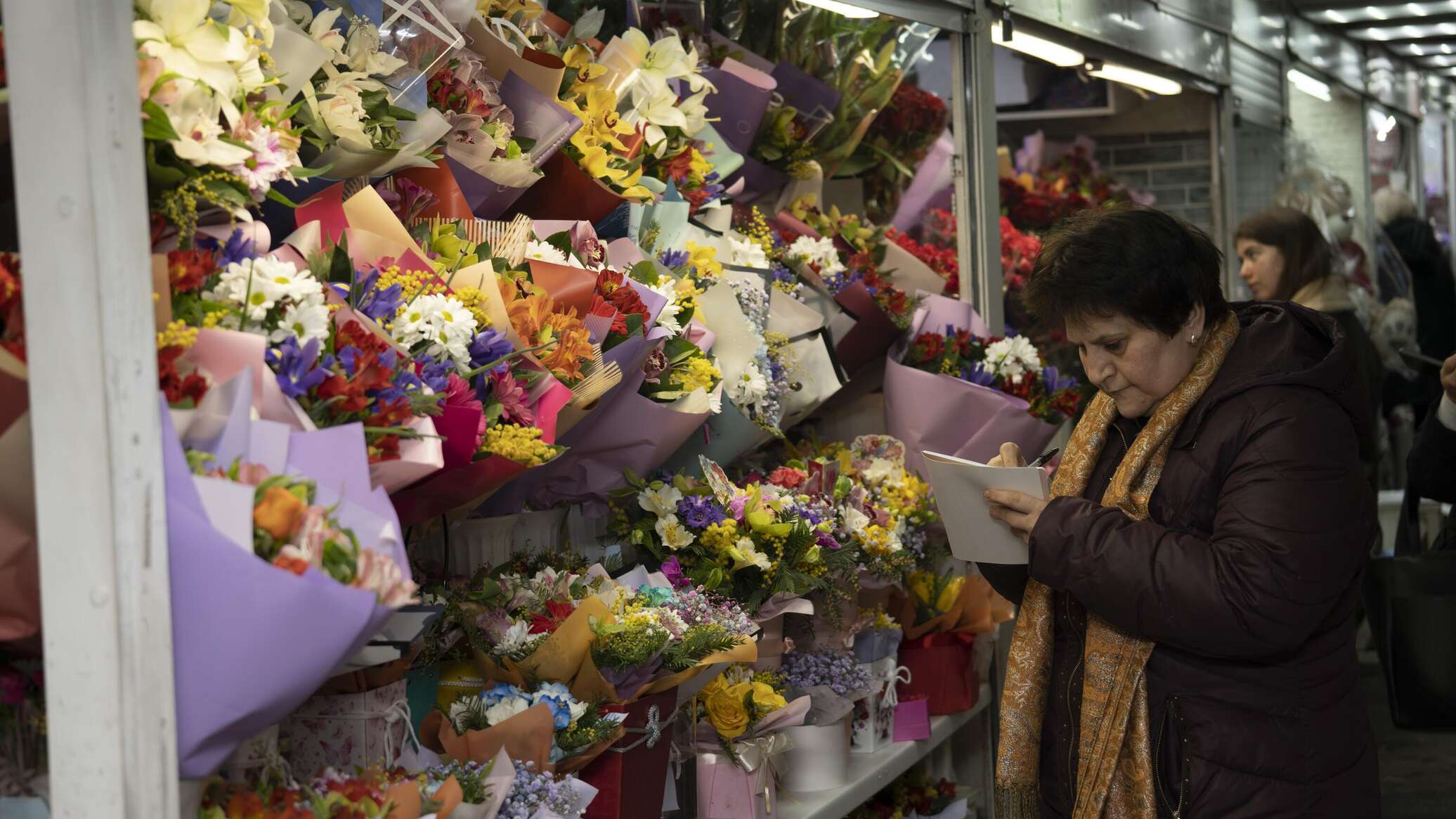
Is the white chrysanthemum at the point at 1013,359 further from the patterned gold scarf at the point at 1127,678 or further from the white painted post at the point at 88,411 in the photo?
the white painted post at the point at 88,411

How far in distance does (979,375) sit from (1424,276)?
581cm

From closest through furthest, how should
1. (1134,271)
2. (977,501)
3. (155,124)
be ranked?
(155,124)
(1134,271)
(977,501)

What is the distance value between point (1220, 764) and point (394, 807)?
116cm

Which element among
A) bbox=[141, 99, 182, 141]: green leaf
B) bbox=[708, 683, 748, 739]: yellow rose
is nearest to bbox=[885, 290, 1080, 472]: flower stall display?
bbox=[708, 683, 748, 739]: yellow rose

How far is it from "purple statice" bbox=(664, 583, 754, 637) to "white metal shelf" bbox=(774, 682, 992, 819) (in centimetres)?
49

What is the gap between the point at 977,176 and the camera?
3582 mm

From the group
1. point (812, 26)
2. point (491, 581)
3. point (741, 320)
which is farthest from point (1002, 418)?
point (491, 581)

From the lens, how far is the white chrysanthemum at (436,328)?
1563 mm

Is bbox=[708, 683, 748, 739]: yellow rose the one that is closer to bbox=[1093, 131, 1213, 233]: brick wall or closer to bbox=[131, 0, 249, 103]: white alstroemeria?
bbox=[131, 0, 249, 103]: white alstroemeria

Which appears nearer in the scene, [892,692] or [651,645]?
[651,645]

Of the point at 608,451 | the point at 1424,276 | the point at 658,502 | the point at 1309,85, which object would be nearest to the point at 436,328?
the point at 608,451

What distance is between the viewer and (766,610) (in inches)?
93.4

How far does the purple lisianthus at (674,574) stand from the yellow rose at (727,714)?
176mm

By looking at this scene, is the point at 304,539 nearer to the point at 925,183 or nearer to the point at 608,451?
the point at 608,451
